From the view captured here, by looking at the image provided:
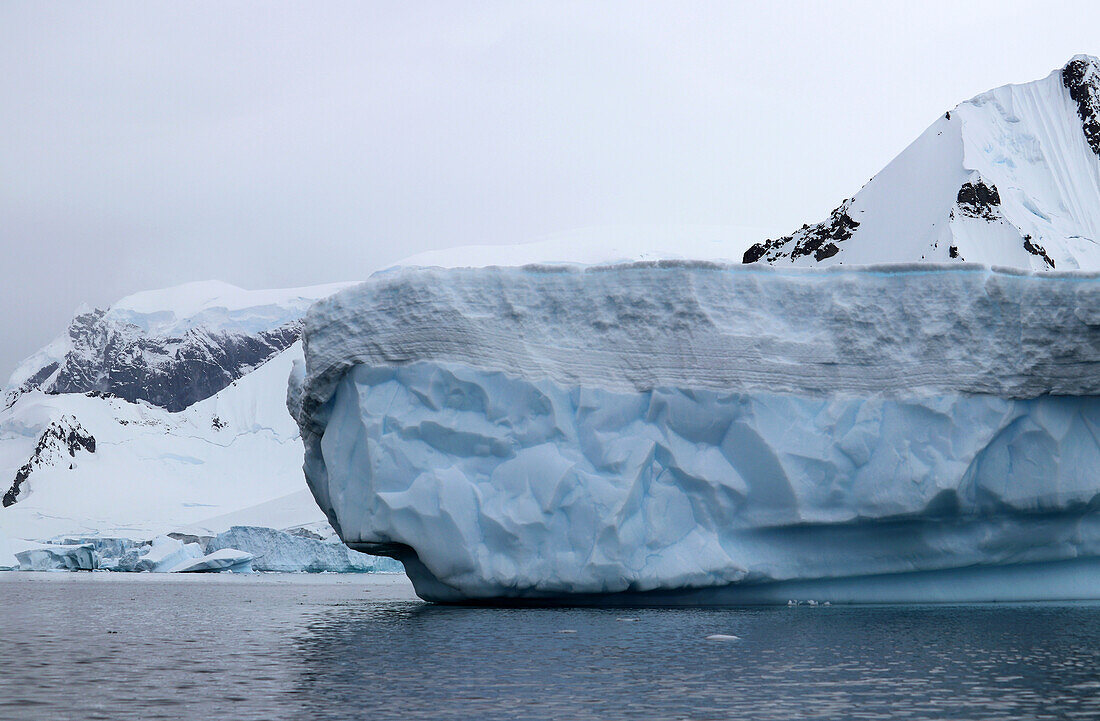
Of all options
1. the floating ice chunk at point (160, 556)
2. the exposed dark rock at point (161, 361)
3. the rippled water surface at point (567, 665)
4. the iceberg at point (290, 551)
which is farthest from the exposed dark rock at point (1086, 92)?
the exposed dark rock at point (161, 361)

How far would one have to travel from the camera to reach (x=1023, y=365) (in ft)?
42.9

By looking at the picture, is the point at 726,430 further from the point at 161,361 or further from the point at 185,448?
the point at 161,361

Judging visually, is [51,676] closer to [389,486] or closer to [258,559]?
[389,486]

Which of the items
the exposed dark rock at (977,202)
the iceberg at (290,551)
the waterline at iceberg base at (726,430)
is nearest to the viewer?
the waterline at iceberg base at (726,430)

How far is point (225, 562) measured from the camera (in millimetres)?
33750

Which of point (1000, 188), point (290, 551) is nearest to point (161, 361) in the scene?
point (290, 551)

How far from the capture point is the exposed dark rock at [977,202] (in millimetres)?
48125

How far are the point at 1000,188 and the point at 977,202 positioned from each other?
230 centimetres

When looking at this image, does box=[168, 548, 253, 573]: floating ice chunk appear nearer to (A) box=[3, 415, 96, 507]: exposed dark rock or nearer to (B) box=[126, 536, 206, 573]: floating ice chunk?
(B) box=[126, 536, 206, 573]: floating ice chunk

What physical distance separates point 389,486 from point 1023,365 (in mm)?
7427

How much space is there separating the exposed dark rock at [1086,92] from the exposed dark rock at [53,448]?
2194 inches

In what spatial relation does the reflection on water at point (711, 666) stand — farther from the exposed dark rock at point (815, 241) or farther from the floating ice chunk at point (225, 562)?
the exposed dark rock at point (815, 241)

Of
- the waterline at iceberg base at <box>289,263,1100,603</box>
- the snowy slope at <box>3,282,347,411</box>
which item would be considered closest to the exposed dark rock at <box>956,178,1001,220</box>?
the waterline at iceberg base at <box>289,263,1100,603</box>

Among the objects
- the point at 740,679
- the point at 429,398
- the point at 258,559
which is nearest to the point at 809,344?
the point at 429,398
